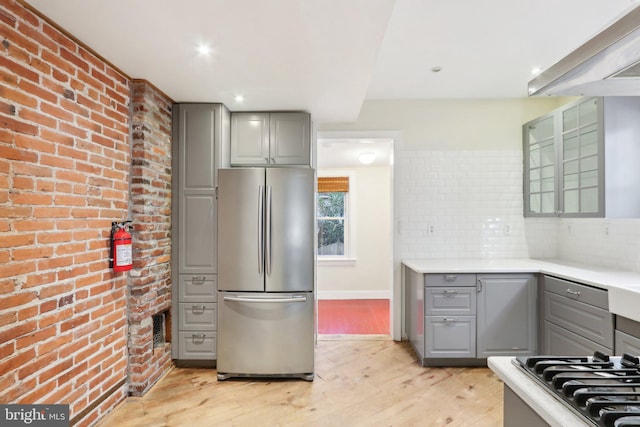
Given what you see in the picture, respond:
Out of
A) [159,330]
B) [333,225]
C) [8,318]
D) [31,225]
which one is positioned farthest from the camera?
[333,225]

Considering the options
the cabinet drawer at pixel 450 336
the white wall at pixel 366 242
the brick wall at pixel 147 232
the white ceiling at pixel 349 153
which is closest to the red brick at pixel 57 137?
the brick wall at pixel 147 232

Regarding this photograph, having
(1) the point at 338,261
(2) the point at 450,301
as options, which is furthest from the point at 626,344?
(1) the point at 338,261

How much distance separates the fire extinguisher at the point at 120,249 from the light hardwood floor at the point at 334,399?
103 centimetres

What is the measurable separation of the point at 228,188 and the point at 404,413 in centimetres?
218

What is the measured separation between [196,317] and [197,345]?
25 cm

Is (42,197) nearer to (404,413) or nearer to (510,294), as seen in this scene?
(404,413)

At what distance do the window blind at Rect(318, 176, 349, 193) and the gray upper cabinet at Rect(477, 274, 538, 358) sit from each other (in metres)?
3.31

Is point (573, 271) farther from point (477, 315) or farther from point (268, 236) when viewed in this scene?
point (268, 236)

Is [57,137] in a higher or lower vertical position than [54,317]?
higher

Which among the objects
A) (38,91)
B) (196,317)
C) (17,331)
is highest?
(38,91)

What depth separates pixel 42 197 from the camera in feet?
5.73

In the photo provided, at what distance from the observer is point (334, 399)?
2514mm

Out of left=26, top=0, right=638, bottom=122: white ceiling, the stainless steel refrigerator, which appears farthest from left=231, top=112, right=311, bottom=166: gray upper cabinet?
the stainless steel refrigerator

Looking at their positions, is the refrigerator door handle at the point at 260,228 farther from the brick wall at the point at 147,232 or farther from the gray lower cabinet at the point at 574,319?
the gray lower cabinet at the point at 574,319
